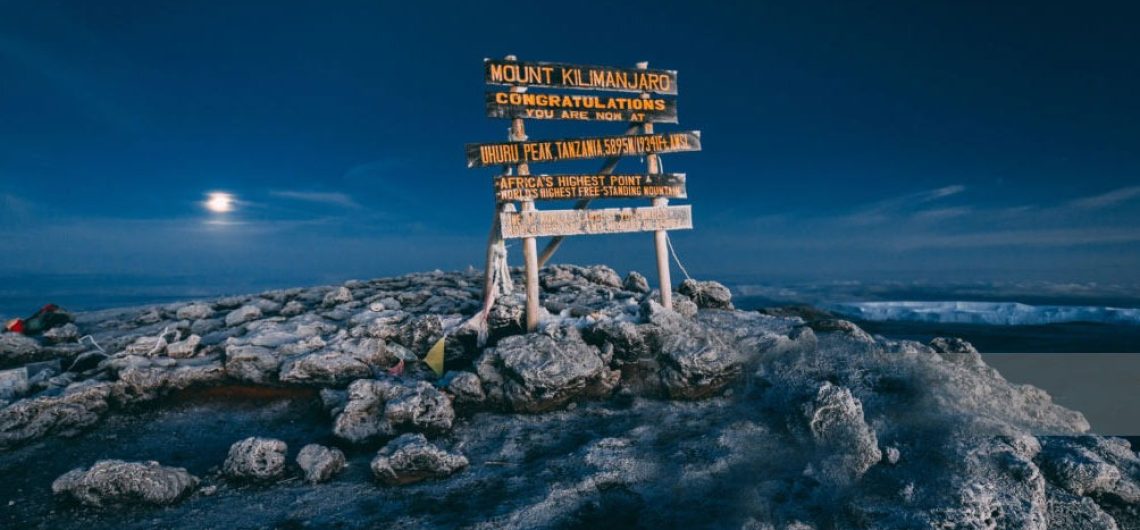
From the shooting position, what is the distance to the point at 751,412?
27.3 feet

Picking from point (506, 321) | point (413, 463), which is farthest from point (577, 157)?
point (413, 463)

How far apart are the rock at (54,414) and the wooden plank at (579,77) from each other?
30.2 feet

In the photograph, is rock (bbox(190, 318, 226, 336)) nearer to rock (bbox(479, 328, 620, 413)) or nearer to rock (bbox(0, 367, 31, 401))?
rock (bbox(0, 367, 31, 401))

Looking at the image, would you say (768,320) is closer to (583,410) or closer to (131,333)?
(583,410)

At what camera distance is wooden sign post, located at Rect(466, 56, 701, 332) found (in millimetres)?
10953

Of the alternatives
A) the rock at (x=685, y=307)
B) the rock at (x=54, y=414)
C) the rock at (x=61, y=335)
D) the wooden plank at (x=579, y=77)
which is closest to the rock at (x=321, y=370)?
the rock at (x=54, y=414)

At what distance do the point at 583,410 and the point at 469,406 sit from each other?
6.56 feet

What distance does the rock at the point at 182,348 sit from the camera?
426 inches

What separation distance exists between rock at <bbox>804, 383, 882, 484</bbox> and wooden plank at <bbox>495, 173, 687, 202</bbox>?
572 centimetres

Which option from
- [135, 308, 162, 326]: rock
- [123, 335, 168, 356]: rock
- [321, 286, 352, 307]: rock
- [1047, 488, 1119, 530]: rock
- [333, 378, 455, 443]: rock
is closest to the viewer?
[1047, 488, 1119, 530]: rock

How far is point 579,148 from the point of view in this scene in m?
11.4

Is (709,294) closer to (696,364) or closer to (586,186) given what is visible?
(586,186)

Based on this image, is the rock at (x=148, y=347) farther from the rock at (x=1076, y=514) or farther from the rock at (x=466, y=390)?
the rock at (x=1076, y=514)

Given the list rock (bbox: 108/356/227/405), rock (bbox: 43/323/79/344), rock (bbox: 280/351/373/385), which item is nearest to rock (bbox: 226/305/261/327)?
rock (bbox: 108/356/227/405)
